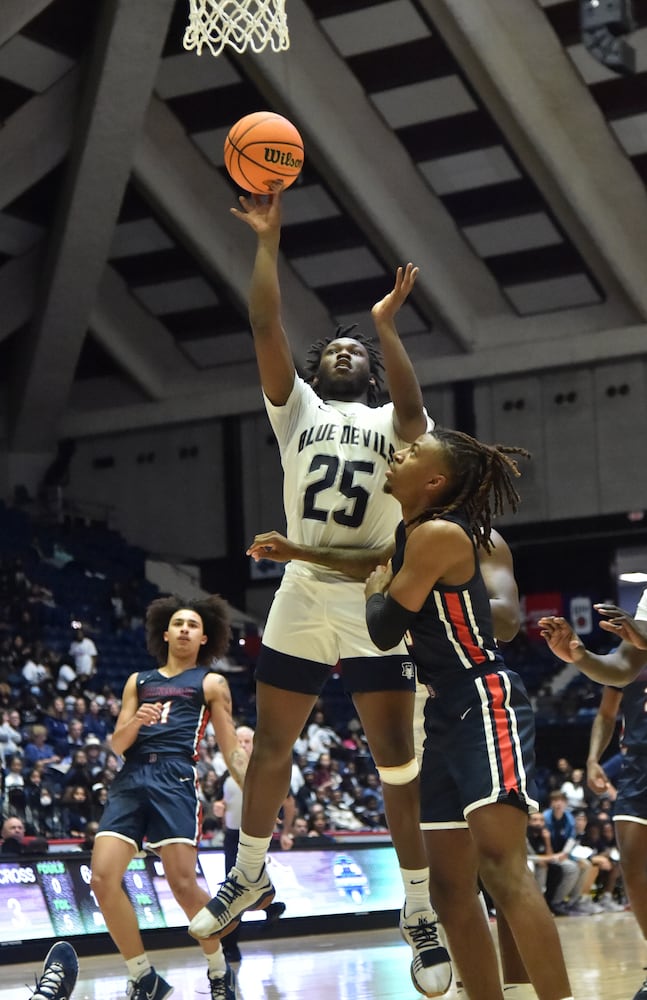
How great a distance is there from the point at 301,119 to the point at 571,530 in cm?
988

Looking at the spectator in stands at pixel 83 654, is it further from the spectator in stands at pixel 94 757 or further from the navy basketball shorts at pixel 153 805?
the navy basketball shorts at pixel 153 805

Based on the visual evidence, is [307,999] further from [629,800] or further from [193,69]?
[193,69]

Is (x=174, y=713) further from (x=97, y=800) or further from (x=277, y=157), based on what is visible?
(x=97, y=800)

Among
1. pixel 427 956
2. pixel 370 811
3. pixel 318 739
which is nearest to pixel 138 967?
pixel 427 956

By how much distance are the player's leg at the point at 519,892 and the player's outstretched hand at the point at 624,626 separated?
151cm

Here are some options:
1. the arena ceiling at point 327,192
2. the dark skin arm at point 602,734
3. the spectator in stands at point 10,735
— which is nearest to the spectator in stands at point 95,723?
the spectator in stands at point 10,735

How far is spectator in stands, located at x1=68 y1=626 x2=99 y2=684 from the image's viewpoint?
68.8 ft

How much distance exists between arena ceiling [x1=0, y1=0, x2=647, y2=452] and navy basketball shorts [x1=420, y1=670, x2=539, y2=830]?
15690 millimetres

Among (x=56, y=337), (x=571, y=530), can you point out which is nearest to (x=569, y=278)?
(x=571, y=530)

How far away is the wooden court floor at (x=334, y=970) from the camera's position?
26.3ft

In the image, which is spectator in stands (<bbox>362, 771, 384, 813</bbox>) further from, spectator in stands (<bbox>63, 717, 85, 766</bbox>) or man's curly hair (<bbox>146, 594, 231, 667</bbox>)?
man's curly hair (<bbox>146, 594, 231, 667</bbox>)

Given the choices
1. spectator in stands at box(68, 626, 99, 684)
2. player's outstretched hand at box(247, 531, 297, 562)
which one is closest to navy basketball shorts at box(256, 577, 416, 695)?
player's outstretched hand at box(247, 531, 297, 562)

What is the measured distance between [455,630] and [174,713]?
3183mm

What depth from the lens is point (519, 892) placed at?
4.66m
